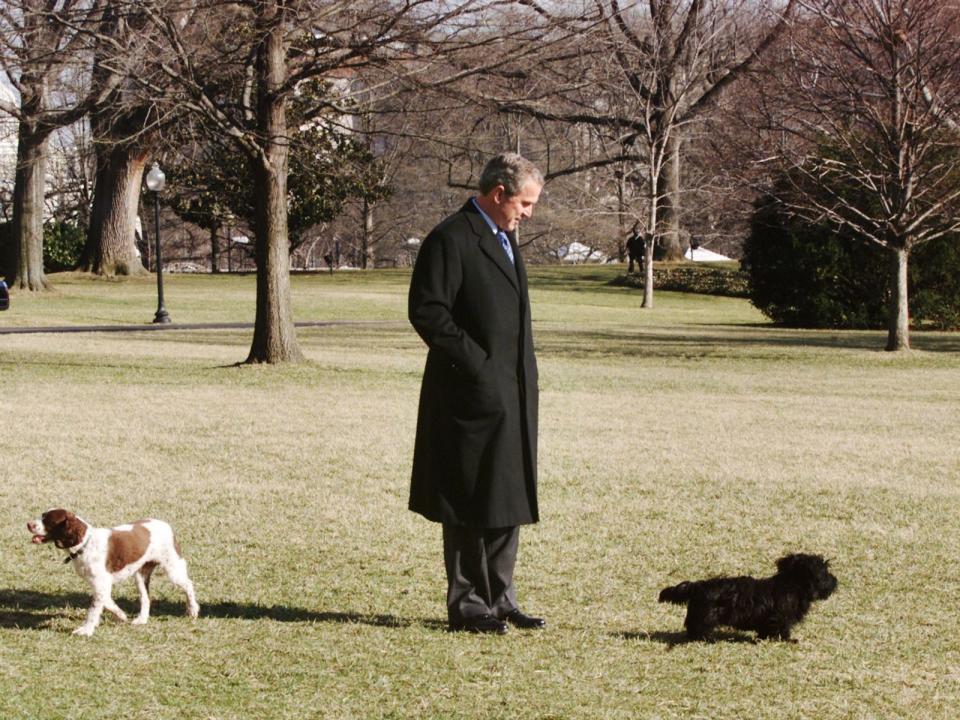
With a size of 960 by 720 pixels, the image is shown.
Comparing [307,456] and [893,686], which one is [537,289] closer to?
[307,456]

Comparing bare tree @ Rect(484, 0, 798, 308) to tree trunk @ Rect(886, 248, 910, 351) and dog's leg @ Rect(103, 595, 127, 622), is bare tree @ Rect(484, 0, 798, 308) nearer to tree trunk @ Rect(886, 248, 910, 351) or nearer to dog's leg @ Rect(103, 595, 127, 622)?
tree trunk @ Rect(886, 248, 910, 351)

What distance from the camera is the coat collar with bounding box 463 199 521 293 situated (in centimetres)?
528

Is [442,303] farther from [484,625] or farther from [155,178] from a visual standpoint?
[155,178]

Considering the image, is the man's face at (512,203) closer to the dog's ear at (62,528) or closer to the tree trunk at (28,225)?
the dog's ear at (62,528)

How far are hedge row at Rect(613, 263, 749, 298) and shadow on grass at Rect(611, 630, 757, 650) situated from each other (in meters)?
38.8

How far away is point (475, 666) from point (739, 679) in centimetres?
101

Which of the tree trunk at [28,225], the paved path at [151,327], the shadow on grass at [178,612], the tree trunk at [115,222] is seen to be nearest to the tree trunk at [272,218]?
the paved path at [151,327]

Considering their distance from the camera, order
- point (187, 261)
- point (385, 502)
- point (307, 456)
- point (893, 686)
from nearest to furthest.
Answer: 1. point (893, 686)
2. point (385, 502)
3. point (307, 456)
4. point (187, 261)

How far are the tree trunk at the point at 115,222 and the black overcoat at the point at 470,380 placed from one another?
120ft

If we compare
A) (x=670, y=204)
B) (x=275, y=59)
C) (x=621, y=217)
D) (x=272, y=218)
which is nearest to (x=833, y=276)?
(x=272, y=218)

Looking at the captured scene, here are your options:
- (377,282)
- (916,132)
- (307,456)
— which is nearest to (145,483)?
(307,456)

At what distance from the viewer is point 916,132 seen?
2134cm

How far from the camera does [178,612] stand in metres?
5.96

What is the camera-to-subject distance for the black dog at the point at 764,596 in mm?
5344
